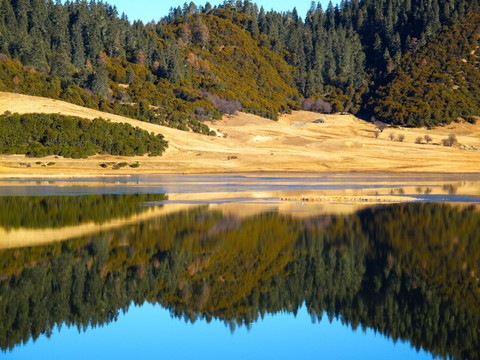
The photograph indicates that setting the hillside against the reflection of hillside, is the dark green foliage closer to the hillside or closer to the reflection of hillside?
the reflection of hillside

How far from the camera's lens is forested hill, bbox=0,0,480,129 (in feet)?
382

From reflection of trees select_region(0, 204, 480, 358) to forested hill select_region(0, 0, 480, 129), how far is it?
81477 mm

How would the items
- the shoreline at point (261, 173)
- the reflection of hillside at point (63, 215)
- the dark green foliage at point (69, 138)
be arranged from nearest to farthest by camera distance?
the reflection of hillside at point (63, 215) → the shoreline at point (261, 173) → the dark green foliage at point (69, 138)

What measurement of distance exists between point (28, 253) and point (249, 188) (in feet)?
92.4

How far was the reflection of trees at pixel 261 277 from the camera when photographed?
A: 44.2ft

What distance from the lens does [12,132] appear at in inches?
2943

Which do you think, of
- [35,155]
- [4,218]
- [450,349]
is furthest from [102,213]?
[35,155]

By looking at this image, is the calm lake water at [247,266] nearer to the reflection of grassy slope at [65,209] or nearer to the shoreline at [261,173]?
the reflection of grassy slope at [65,209]

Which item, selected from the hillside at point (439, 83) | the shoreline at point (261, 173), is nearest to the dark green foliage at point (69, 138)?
the shoreline at point (261, 173)

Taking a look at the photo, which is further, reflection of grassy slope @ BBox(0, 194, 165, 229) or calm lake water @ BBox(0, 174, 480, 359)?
reflection of grassy slope @ BBox(0, 194, 165, 229)

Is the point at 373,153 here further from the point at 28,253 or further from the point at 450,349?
the point at 450,349

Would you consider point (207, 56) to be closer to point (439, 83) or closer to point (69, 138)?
point (439, 83)

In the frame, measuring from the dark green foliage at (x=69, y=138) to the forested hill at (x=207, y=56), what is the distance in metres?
24.4

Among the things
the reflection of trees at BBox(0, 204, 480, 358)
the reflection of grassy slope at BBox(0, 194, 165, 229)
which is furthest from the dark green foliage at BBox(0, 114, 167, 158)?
the reflection of trees at BBox(0, 204, 480, 358)
